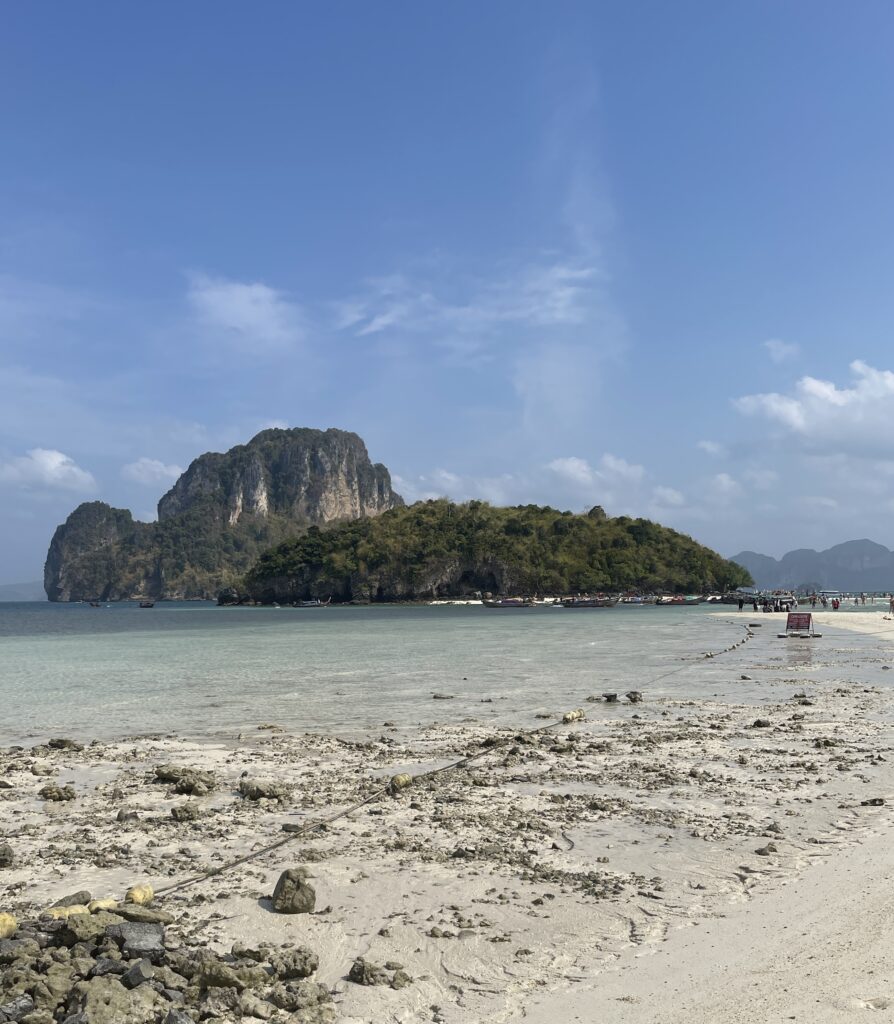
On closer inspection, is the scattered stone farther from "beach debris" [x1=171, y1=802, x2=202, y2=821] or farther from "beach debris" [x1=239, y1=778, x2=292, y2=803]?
"beach debris" [x1=239, y1=778, x2=292, y2=803]

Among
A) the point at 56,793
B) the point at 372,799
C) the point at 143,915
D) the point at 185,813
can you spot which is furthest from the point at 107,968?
the point at 56,793

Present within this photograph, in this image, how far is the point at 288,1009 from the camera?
4.85 m

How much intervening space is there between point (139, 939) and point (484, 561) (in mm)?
163089

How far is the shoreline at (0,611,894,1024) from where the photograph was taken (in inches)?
213

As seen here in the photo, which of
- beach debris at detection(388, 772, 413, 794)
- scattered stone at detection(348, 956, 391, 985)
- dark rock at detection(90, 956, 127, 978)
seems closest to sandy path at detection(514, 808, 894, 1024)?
scattered stone at detection(348, 956, 391, 985)

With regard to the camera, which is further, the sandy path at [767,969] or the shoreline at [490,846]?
the shoreline at [490,846]

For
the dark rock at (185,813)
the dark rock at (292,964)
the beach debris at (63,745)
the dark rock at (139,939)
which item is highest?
the dark rock at (139,939)

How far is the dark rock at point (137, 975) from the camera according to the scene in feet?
16.0

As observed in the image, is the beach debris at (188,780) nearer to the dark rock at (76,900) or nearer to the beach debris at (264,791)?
the beach debris at (264,791)

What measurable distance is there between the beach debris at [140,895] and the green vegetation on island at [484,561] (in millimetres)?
157574

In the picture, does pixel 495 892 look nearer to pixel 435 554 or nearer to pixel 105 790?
pixel 105 790

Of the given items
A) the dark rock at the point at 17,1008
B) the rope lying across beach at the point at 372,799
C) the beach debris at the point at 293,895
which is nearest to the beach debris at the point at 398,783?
the rope lying across beach at the point at 372,799

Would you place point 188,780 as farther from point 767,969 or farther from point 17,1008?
point 767,969

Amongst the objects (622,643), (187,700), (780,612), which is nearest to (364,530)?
(780,612)
